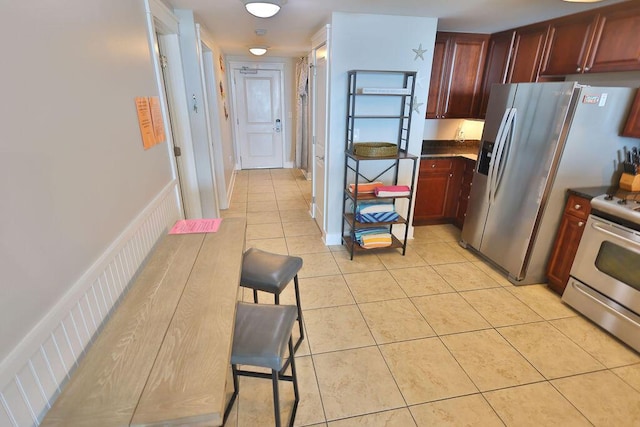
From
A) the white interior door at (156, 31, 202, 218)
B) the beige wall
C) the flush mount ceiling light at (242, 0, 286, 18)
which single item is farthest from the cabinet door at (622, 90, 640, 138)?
the white interior door at (156, 31, 202, 218)

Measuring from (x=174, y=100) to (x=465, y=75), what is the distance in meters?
3.02

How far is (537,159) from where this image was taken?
7.89ft

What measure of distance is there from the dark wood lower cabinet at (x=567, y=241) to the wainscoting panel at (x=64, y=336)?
9.76 feet

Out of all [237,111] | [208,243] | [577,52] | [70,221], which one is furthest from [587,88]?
[237,111]

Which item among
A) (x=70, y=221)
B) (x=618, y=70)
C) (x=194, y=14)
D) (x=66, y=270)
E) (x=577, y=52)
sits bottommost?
(x=66, y=270)

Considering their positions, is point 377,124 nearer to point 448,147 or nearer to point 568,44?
point 448,147

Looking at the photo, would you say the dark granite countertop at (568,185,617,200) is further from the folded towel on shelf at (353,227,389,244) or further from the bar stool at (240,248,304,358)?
the bar stool at (240,248,304,358)

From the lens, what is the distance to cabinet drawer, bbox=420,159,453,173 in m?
3.45

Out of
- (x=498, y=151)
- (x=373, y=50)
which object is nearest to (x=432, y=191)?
(x=498, y=151)

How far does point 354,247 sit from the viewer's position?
3.15m

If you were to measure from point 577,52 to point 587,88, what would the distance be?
632 mm

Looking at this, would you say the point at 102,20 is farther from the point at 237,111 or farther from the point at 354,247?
the point at 237,111

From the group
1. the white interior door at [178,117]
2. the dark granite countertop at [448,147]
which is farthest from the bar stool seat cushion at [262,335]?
the dark granite countertop at [448,147]

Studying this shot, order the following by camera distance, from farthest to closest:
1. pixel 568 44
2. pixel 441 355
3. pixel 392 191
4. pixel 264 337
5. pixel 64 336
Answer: pixel 392 191, pixel 568 44, pixel 441 355, pixel 264 337, pixel 64 336
